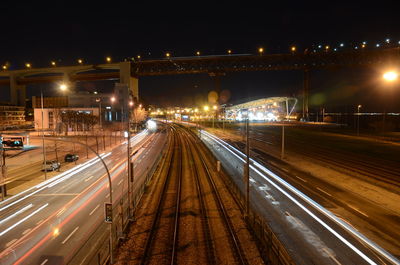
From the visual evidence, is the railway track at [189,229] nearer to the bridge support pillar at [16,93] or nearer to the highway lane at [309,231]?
the highway lane at [309,231]

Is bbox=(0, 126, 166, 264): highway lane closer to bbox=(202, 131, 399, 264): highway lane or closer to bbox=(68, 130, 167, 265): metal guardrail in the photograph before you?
bbox=(68, 130, 167, 265): metal guardrail

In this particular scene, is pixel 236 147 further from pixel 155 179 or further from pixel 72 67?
pixel 72 67

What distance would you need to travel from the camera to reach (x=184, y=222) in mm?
19047

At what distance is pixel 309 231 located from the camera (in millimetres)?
16750

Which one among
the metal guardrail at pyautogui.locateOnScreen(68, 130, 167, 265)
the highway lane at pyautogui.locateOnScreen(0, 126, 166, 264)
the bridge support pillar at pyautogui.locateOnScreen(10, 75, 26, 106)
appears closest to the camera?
the metal guardrail at pyautogui.locateOnScreen(68, 130, 167, 265)

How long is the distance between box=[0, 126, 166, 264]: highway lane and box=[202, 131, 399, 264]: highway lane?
42.1 ft

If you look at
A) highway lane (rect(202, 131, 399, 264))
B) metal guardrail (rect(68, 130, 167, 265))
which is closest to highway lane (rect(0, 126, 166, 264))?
metal guardrail (rect(68, 130, 167, 265))

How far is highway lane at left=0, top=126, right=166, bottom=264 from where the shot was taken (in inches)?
624

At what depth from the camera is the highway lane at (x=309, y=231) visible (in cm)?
1386

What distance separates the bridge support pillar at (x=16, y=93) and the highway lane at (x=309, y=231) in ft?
389

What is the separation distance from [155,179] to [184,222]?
12.8 metres

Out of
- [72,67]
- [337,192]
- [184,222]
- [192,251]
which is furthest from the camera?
[72,67]

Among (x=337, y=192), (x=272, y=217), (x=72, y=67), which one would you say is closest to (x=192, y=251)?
(x=272, y=217)

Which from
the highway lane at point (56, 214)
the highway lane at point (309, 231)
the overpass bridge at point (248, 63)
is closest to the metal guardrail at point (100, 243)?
the highway lane at point (56, 214)
